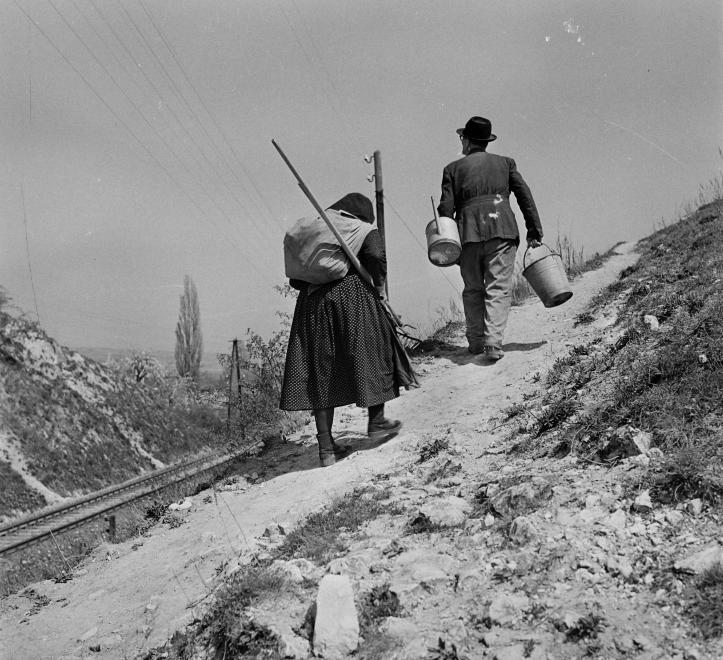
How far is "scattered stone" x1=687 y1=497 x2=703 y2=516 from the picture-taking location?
2328 mm

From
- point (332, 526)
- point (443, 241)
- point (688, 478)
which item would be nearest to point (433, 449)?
point (332, 526)

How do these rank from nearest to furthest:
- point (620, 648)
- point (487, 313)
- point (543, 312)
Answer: point (620, 648) → point (487, 313) → point (543, 312)

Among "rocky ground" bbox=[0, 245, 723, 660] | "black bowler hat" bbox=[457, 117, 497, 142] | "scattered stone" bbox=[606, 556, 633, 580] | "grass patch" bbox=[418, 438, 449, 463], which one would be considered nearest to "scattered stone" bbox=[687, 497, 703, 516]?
"rocky ground" bbox=[0, 245, 723, 660]

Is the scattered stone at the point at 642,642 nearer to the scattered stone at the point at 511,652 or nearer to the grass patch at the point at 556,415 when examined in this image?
the scattered stone at the point at 511,652

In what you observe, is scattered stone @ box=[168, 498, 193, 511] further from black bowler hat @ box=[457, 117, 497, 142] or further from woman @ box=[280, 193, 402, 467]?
black bowler hat @ box=[457, 117, 497, 142]

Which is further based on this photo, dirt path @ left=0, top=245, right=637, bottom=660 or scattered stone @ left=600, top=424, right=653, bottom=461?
dirt path @ left=0, top=245, right=637, bottom=660

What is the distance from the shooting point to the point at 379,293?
5043 mm

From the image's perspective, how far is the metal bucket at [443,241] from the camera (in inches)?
237

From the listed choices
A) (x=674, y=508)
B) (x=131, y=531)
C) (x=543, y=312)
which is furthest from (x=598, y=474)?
(x=543, y=312)

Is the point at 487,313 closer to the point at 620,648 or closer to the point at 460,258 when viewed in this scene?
the point at 460,258

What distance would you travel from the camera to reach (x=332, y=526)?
3332mm

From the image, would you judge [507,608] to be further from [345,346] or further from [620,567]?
[345,346]

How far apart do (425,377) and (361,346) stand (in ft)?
6.57

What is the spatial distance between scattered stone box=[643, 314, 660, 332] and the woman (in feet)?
6.03
